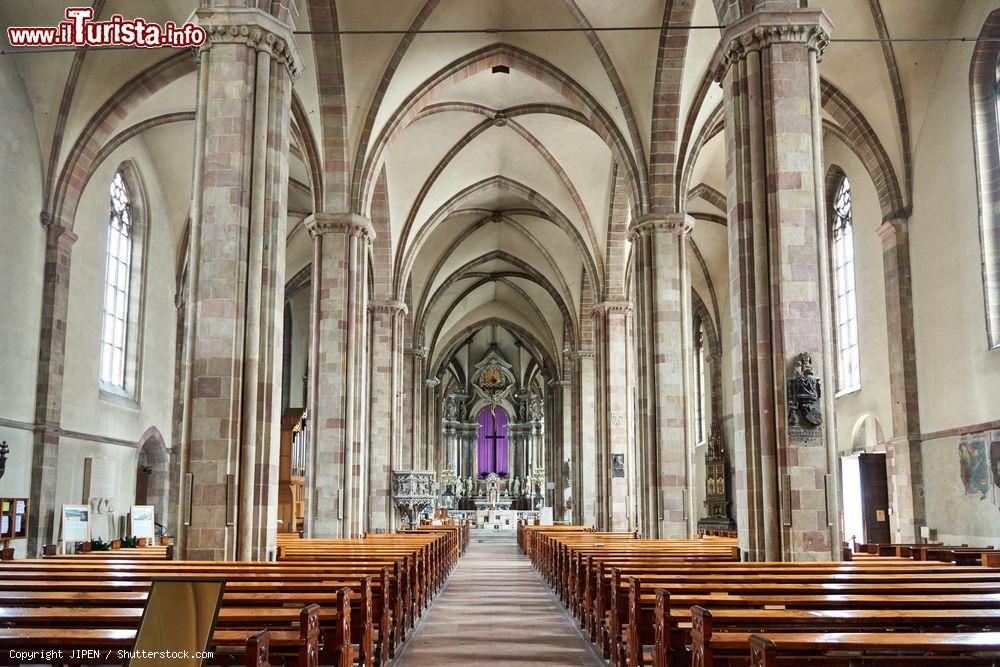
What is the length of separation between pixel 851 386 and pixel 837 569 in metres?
13.9

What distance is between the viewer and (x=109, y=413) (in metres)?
20.6

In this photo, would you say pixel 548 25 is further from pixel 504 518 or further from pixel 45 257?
pixel 504 518

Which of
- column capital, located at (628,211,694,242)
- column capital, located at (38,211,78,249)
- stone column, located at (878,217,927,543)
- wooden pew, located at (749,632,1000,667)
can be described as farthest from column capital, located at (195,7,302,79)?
stone column, located at (878,217,927,543)

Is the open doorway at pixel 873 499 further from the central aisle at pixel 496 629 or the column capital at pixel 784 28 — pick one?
the column capital at pixel 784 28

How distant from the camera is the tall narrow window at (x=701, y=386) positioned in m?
32.8

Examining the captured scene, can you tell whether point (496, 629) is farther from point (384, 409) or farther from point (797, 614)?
point (384, 409)

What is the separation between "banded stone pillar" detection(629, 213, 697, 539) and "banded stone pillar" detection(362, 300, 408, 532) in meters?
9.71

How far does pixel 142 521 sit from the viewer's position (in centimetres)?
2016

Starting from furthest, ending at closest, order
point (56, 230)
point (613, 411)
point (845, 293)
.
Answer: point (613, 411)
point (845, 293)
point (56, 230)

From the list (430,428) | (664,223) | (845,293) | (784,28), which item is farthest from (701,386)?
(784,28)

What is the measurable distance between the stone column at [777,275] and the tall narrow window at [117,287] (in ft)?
51.0

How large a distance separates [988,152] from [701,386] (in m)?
18.8

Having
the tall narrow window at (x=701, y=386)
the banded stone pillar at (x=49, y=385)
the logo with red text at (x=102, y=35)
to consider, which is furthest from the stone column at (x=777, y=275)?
the tall narrow window at (x=701, y=386)

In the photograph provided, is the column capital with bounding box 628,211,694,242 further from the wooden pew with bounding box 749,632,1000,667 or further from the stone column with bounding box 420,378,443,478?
the stone column with bounding box 420,378,443,478
